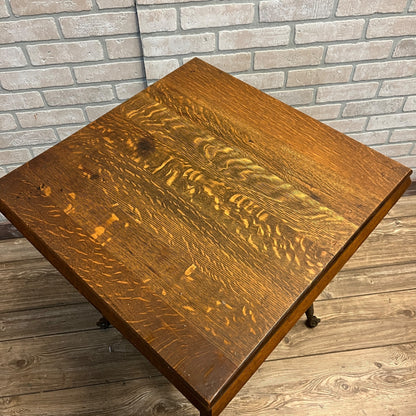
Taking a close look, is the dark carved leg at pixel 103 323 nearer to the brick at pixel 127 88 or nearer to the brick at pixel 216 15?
the brick at pixel 127 88

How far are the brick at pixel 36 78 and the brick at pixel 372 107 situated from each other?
827mm

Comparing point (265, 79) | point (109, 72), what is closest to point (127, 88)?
point (109, 72)

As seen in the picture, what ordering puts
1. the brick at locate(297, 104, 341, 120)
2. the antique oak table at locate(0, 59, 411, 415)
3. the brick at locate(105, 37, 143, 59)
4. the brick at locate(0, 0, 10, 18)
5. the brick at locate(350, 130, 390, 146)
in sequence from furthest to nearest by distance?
1. the brick at locate(350, 130, 390, 146)
2. the brick at locate(297, 104, 341, 120)
3. the brick at locate(105, 37, 143, 59)
4. the brick at locate(0, 0, 10, 18)
5. the antique oak table at locate(0, 59, 411, 415)

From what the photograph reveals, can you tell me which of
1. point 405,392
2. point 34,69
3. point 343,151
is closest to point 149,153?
point 343,151

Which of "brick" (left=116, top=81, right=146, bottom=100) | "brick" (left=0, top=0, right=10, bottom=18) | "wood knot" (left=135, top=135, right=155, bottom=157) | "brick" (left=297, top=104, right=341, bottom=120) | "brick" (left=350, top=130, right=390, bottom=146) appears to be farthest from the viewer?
"brick" (left=350, top=130, right=390, bottom=146)

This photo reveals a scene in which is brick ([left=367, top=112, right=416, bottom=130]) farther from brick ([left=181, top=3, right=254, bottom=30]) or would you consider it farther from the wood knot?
the wood knot

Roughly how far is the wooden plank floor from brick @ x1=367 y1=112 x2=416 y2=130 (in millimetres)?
425

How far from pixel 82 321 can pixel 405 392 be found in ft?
3.01

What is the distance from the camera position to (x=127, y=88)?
1233 mm

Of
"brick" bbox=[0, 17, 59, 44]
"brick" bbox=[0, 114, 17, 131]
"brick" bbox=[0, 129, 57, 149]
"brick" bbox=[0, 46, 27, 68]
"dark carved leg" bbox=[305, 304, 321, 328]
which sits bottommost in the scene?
"dark carved leg" bbox=[305, 304, 321, 328]

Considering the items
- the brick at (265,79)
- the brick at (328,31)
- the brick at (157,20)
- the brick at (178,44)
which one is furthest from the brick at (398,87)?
the brick at (157,20)

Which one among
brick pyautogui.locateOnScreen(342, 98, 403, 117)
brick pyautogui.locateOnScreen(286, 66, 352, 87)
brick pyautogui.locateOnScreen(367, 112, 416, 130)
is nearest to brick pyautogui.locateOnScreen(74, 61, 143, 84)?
brick pyautogui.locateOnScreen(286, 66, 352, 87)

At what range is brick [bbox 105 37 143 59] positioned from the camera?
1122 mm

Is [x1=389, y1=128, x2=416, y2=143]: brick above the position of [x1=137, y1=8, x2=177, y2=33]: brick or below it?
below
